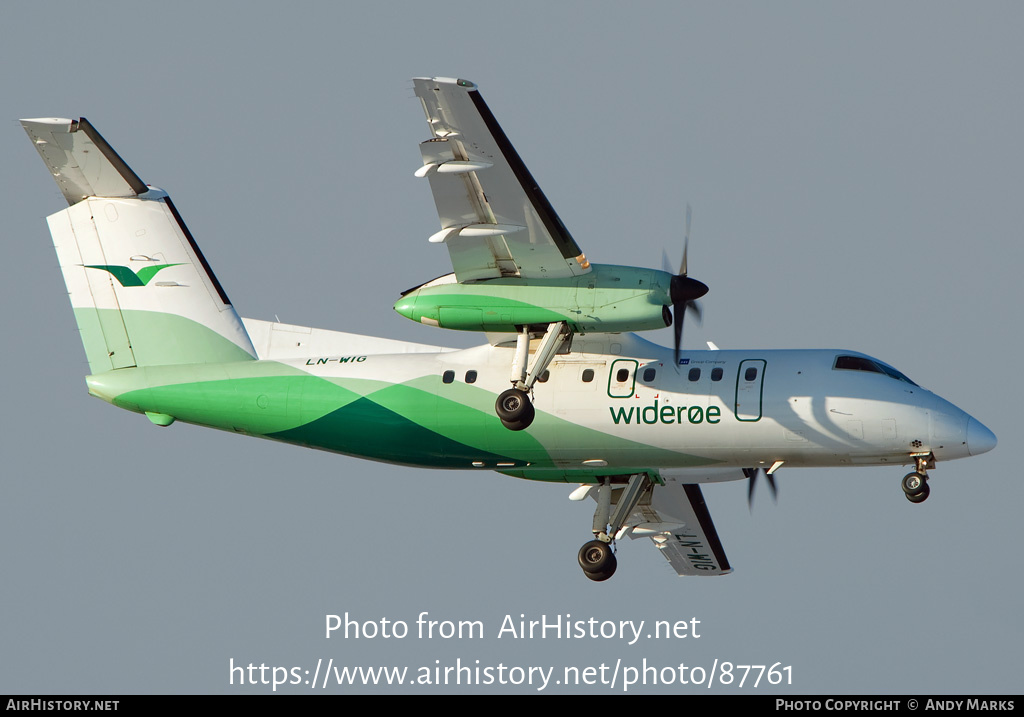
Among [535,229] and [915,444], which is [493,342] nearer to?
[535,229]

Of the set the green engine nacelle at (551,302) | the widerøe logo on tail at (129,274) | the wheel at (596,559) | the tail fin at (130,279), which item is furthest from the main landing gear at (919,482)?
the widerøe logo on tail at (129,274)

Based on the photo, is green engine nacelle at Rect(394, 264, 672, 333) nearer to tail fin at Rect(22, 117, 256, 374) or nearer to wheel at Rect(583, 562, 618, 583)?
tail fin at Rect(22, 117, 256, 374)

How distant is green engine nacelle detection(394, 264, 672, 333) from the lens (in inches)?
794

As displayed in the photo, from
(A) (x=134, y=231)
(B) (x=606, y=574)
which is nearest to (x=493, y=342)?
(B) (x=606, y=574)

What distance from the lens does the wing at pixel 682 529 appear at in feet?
82.2

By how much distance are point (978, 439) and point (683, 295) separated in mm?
4321

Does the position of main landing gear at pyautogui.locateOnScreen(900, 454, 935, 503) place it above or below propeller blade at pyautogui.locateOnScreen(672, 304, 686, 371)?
below

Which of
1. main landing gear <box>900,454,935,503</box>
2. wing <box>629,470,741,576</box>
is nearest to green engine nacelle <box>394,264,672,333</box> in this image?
main landing gear <box>900,454,935,503</box>

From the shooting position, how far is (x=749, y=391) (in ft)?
68.7

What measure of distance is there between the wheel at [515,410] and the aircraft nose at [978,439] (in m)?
5.73

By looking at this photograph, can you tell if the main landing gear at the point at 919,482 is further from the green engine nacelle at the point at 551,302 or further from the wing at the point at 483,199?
the wing at the point at 483,199

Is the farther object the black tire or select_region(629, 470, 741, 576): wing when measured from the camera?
select_region(629, 470, 741, 576): wing

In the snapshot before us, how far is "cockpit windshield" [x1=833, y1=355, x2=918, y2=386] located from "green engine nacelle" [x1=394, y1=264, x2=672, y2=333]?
2596 mm
